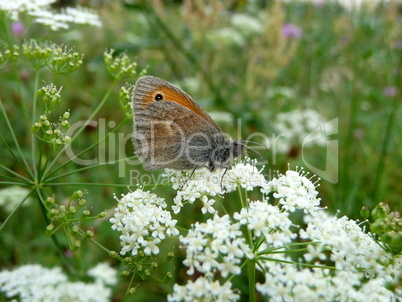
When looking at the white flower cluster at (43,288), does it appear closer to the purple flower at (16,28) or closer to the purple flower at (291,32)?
the purple flower at (16,28)

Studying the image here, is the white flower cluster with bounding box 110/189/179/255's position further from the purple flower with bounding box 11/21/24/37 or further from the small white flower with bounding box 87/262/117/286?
the purple flower with bounding box 11/21/24/37

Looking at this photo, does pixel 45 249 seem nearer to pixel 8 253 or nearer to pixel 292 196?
pixel 8 253

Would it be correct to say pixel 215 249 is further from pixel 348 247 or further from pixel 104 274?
pixel 104 274

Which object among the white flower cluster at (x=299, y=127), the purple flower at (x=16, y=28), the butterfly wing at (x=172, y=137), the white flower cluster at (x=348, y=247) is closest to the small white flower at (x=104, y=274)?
the butterfly wing at (x=172, y=137)

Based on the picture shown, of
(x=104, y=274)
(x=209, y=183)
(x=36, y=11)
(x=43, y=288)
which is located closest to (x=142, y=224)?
(x=209, y=183)

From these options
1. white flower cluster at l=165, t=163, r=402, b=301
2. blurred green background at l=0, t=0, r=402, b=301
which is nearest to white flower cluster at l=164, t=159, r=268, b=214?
white flower cluster at l=165, t=163, r=402, b=301

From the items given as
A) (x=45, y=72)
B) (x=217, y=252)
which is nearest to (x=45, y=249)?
(x=217, y=252)
